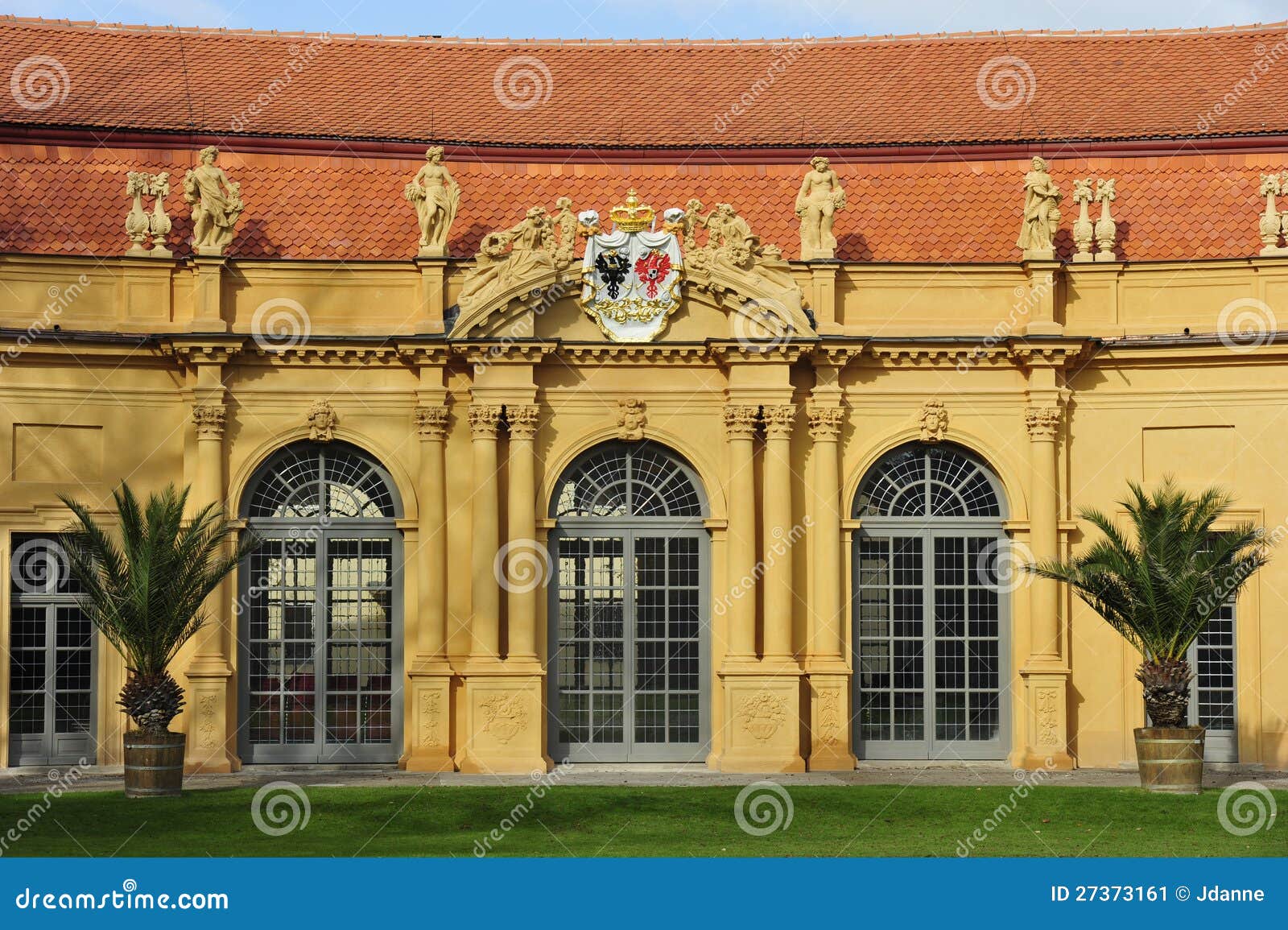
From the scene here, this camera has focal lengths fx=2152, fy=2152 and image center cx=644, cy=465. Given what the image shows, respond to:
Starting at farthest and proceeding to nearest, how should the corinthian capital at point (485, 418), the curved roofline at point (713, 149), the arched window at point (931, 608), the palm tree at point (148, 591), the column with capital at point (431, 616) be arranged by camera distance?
1. the curved roofline at point (713, 149)
2. the arched window at point (931, 608)
3. the corinthian capital at point (485, 418)
4. the column with capital at point (431, 616)
5. the palm tree at point (148, 591)

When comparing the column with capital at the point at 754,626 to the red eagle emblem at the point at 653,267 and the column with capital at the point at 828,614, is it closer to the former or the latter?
the column with capital at the point at 828,614

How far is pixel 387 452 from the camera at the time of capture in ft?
98.5

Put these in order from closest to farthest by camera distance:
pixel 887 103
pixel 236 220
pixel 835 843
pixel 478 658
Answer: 1. pixel 835 843
2. pixel 478 658
3. pixel 236 220
4. pixel 887 103

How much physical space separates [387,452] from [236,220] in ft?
13.8

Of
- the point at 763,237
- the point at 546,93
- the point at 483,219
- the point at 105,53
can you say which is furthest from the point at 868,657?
the point at 105,53

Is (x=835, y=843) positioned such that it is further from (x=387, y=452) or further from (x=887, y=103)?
(x=887, y=103)

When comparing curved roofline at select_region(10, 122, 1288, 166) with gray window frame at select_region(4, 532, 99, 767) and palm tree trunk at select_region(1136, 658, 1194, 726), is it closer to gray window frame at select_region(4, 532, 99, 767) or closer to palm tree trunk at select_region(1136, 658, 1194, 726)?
gray window frame at select_region(4, 532, 99, 767)

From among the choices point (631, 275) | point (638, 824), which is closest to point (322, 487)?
point (631, 275)

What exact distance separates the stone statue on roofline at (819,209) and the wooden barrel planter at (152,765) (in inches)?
433

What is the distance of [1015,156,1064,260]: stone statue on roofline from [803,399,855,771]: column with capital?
3572 mm

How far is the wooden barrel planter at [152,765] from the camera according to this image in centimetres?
2542

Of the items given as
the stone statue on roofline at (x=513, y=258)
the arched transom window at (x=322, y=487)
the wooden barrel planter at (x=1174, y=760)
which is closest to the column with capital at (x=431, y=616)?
the arched transom window at (x=322, y=487)

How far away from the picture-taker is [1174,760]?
84.5 ft

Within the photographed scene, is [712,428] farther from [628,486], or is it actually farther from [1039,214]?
[1039,214]
